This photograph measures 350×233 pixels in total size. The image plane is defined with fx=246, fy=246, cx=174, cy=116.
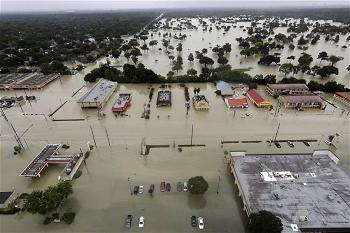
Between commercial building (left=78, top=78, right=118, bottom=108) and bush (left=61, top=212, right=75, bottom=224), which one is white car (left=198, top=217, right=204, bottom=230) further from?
commercial building (left=78, top=78, right=118, bottom=108)

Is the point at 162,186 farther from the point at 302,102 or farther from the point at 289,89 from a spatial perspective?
the point at 289,89

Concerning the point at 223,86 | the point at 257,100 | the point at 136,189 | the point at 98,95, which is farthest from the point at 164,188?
the point at 223,86

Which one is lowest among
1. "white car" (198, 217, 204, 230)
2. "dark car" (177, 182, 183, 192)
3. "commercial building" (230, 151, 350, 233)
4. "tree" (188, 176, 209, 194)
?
"dark car" (177, 182, 183, 192)

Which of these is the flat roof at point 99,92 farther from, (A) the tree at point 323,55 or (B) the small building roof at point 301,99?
(A) the tree at point 323,55

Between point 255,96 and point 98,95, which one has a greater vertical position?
point 98,95

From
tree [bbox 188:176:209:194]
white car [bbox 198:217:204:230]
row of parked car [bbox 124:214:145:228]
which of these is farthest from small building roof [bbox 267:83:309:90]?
row of parked car [bbox 124:214:145:228]

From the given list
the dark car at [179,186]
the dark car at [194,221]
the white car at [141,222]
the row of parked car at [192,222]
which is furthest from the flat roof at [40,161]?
the dark car at [194,221]
